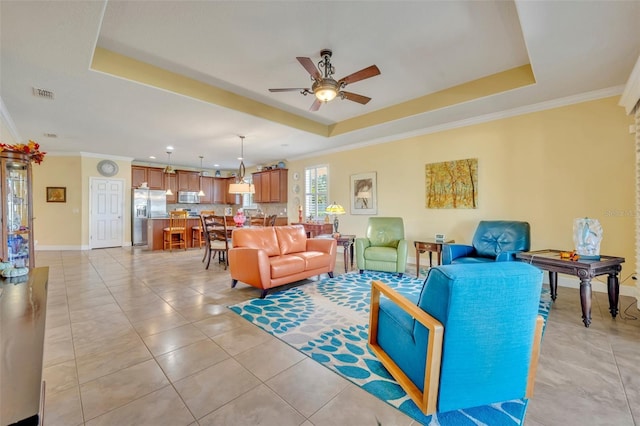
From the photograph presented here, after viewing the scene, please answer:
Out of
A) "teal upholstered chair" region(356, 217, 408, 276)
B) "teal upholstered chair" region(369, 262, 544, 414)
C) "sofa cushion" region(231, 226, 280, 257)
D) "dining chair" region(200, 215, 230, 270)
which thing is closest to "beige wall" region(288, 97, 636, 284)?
"teal upholstered chair" region(356, 217, 408, 276)

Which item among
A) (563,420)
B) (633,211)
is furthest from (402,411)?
(633,211)

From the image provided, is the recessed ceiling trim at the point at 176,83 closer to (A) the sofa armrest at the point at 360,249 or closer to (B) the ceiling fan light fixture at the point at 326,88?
(B) the ceiling fan light fixture at the point at 326,88

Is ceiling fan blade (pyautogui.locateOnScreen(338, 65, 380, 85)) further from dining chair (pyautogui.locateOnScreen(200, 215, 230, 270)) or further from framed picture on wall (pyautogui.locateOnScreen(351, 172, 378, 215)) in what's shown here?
dining chair (pyautogui.locateOnScreen(200, 215, 230, 270))

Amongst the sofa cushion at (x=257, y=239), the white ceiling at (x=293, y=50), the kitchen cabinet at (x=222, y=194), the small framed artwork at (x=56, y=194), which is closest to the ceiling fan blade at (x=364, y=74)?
the white ceiling at (x=293, y=50)

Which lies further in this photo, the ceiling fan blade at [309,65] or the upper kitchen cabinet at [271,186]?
the upper kitchen cabinet at [271,186]

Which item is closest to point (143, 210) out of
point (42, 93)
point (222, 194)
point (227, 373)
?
point (222, 194)

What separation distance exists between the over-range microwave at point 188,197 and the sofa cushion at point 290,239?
6603mm

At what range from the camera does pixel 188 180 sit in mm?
9609

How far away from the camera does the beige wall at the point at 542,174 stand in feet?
11.4

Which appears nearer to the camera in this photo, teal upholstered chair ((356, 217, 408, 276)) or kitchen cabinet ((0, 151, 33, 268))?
kitchen cabinet ((0, 151, 33, 268))

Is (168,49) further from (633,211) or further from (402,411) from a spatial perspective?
(633,211)

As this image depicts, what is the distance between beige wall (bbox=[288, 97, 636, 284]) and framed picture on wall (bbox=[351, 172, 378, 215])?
0.56 meters

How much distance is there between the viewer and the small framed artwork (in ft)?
23.9

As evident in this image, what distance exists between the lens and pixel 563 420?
145cm
